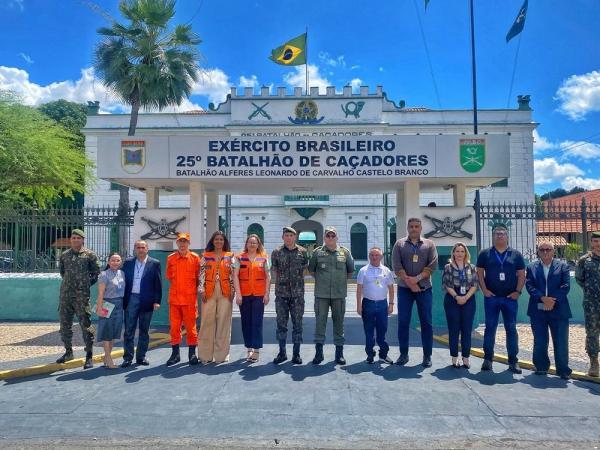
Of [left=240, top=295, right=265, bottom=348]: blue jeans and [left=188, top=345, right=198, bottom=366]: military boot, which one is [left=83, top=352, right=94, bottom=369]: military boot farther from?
[left=240, top=295, right=265, bottom=348]: blue jeans

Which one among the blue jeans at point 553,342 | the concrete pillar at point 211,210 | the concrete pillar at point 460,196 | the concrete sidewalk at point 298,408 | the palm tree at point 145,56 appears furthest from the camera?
the palm tree at point 145,56

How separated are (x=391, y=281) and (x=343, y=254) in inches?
30.0

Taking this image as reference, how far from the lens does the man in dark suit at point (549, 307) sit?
5996mm

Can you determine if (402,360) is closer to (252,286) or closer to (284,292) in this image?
(284,292)

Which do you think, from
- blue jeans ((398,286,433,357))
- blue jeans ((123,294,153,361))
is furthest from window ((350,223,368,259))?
blue jeans ((123,294,153,361))

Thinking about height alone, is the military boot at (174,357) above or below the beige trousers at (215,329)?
below

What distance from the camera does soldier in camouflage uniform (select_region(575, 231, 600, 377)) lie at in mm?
5875

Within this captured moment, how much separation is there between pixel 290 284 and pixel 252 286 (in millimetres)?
523

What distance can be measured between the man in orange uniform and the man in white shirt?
2.31 meters

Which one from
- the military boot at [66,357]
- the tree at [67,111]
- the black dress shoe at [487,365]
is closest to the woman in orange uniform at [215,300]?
the military boot at [66,357]

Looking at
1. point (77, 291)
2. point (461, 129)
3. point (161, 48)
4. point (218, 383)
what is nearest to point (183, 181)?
point (77, 291)

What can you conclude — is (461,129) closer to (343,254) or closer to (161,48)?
(161,48)

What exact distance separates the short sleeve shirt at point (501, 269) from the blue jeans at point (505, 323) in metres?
0.11

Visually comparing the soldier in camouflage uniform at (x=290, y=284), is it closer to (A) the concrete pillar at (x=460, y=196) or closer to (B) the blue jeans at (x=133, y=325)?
(B) the blue jeans at (x=133, y=325)
